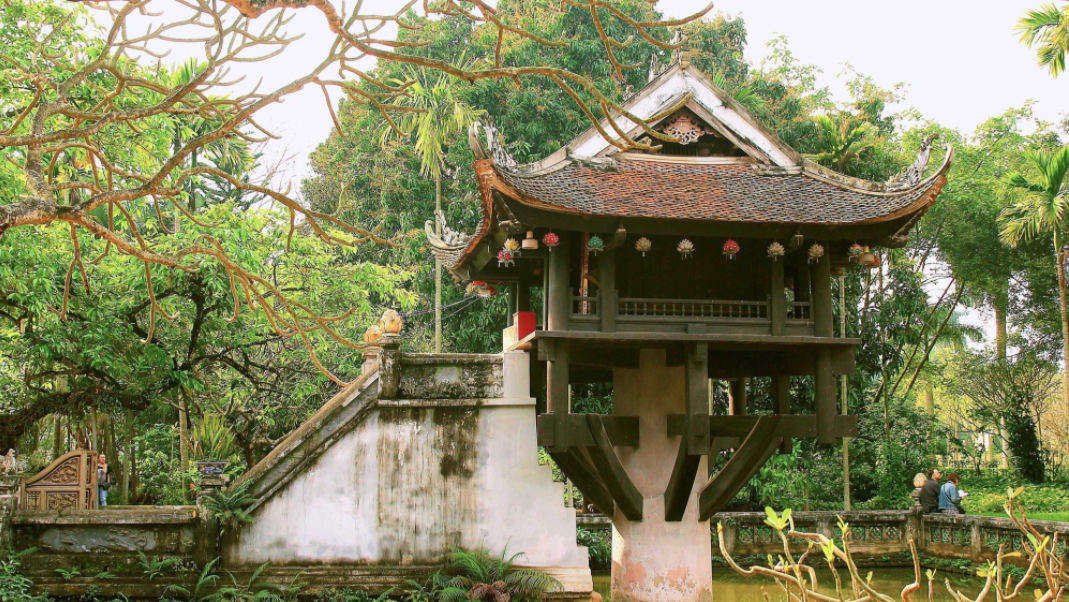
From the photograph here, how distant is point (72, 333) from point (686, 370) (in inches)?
236

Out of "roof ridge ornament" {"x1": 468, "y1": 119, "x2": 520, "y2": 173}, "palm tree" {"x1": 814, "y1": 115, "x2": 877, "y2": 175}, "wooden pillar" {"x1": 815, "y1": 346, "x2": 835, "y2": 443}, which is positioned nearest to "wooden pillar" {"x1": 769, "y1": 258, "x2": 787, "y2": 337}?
"wooden pillar" {"x1": 815, "y1": 346, "x2": 835, "y2": 443}

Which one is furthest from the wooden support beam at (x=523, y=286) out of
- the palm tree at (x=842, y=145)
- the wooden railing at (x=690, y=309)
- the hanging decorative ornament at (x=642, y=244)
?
the palm tree at (x=842, y=145)

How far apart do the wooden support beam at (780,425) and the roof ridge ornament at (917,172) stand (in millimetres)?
2519

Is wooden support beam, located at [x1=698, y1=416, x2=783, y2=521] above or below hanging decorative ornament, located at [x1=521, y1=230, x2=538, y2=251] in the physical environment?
below

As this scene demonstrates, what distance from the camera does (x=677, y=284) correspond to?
32.2 feet

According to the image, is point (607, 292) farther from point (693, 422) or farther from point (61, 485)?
point (61, 485)

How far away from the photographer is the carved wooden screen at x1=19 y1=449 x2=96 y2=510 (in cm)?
854

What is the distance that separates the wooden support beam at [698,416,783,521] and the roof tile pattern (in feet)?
6.68

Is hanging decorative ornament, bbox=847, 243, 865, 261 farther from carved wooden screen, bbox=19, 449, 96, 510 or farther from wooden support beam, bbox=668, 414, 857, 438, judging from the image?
carved wooden screen, bbox=19, 449, 96, 510

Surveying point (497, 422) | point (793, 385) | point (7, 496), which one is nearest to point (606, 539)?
point (793, 385)

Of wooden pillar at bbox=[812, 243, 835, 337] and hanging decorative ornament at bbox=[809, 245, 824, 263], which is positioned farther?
wooden pillar at bbox=[812, 243, 835, 337]

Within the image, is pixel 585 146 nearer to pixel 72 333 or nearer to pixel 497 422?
pixel 497 422

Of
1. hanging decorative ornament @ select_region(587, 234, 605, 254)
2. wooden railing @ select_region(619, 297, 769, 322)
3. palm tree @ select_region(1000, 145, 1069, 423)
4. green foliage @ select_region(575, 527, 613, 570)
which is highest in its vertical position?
palm tree @ select_region(1000, 145, 1069, 423)

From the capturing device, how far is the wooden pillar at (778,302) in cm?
883
